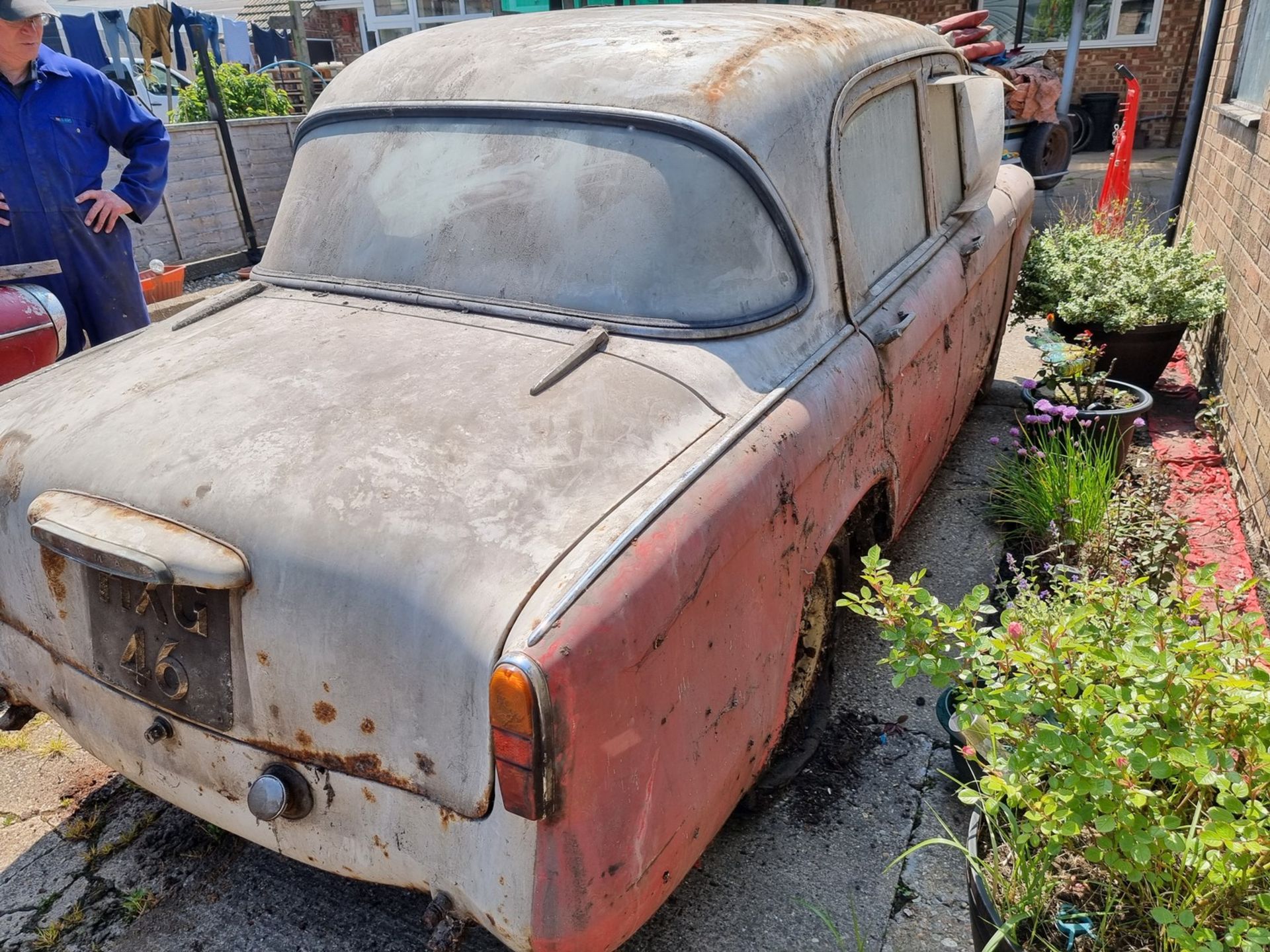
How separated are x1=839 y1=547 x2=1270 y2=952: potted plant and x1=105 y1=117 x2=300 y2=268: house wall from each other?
8445 mm

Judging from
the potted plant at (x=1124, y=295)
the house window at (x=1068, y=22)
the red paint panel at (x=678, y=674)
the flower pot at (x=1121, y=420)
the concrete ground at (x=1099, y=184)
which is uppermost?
the house window at (x=1068, y=22)

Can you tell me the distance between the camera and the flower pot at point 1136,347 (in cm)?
464

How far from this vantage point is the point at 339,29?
20.3 m

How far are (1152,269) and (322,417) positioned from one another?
14.4 feet

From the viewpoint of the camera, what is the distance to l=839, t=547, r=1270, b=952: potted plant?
1.55 meters

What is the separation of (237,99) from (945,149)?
9.67m

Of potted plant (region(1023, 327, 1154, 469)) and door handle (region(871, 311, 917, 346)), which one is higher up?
door handle (region(871, 311, 917, 346))

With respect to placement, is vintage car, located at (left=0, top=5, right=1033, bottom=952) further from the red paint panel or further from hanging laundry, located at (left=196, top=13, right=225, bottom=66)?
hanging laundry, located at (left=196, top=13, right=225, bottom=66)

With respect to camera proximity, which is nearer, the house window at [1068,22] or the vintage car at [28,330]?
the vintage car at [28,330]

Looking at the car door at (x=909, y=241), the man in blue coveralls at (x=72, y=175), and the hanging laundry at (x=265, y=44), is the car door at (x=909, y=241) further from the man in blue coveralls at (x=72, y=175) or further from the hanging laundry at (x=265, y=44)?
the hanging laundry at (x=265, y=44)

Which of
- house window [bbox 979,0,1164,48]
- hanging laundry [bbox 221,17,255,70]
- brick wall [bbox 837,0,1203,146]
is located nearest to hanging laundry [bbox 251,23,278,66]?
hanging laundry [bbox 221,17,255,70]

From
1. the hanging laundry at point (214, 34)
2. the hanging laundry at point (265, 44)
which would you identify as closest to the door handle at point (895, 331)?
the hanging laundry at point (214, 34)

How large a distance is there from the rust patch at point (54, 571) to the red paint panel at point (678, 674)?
3.88 ft

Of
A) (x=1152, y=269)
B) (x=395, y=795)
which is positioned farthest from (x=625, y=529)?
(x=1152, y=269)
